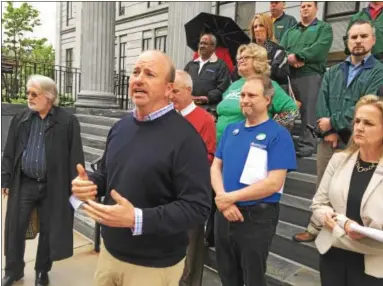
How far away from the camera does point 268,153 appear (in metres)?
2.28

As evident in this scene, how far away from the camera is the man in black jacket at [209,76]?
4031 millimetres

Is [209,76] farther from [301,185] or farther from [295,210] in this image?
[295,210]

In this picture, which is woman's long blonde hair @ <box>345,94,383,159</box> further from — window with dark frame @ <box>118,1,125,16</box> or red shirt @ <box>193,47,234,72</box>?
window with dark frame @ <box>118,1,125,16</box>

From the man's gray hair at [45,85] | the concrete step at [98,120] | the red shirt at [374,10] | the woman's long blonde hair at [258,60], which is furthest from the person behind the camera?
the concrete step at [98,120]

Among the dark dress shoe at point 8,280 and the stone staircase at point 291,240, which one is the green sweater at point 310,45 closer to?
the stone staircase at point 291,240

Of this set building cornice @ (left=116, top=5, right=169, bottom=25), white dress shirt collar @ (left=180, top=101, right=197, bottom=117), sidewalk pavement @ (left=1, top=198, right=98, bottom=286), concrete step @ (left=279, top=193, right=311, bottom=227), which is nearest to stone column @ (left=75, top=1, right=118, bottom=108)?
building cornice @ (left=116, top=5, right=169, bottom=25)

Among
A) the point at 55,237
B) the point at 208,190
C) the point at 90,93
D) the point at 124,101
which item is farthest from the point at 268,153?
the point at 124,101

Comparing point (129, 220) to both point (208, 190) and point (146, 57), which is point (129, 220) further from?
point (146, 57)

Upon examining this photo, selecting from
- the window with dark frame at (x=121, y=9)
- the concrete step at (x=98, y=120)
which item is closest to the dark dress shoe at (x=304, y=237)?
the concrete step at (x=98, y=120)

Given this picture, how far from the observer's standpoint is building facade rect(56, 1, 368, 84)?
874 cm

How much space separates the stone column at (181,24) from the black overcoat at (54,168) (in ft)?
15.2

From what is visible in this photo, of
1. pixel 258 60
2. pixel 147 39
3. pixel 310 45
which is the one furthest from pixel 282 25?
pixel 147 39

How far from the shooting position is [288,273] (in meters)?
Result: 3.08

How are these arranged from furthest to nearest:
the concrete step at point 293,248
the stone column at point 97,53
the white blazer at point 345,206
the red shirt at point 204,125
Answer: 1. the stone column at point 97,53
2. the concrete step at point 293,248
3. the red shirt at point 204,125
4. the white blazer at point 345,206
